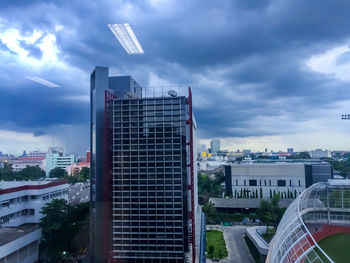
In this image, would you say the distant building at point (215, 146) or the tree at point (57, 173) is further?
the distant building at point (215, 146)

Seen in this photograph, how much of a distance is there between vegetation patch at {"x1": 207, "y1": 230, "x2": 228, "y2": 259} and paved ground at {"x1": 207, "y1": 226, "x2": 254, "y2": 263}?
196 mm

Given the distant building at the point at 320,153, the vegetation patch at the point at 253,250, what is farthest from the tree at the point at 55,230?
the distant building at the point at 320,153

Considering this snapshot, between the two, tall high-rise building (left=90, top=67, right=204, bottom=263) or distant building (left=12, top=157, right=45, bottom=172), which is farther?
distant building (left=12, top=157, right=45, bottom=172)

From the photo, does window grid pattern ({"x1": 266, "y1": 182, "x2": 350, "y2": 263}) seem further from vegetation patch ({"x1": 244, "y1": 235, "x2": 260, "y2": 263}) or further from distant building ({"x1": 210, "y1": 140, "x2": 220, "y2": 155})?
distant building ({"x1": 210, "y1": 140, "x2": 220, "y2": 155})

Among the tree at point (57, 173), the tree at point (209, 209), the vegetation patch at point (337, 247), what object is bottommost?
the tree at point (209, 209)

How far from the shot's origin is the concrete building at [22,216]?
632 centimetres

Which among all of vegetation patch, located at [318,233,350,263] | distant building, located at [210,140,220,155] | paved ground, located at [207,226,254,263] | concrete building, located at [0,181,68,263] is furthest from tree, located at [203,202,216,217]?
distant building, located at [210,140,220,155]

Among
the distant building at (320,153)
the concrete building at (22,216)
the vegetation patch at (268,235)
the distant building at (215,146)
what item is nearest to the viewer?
the concrete building at (22,216)

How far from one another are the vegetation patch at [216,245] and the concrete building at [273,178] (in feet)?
15.0

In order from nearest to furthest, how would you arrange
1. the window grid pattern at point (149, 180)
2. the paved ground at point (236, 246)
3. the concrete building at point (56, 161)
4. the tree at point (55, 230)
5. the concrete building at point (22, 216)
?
the window grid pattern at point (149, 180) < the concrete building at point (22, 216) < the tree at point (55, 230) < the paved ground at point (236, 246) < the concrete building at point (56, 161)

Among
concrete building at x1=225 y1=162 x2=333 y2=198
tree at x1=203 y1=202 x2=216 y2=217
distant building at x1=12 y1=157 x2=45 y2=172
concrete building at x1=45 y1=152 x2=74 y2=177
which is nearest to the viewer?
distant building at x1=12 y1=157 x2=45 y2=172

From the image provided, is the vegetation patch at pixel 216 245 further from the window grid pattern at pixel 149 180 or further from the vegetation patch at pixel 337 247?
the vegetation patch at pixel 337 247

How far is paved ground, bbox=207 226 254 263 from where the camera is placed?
27.3 feet

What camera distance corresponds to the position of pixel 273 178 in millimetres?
14992
